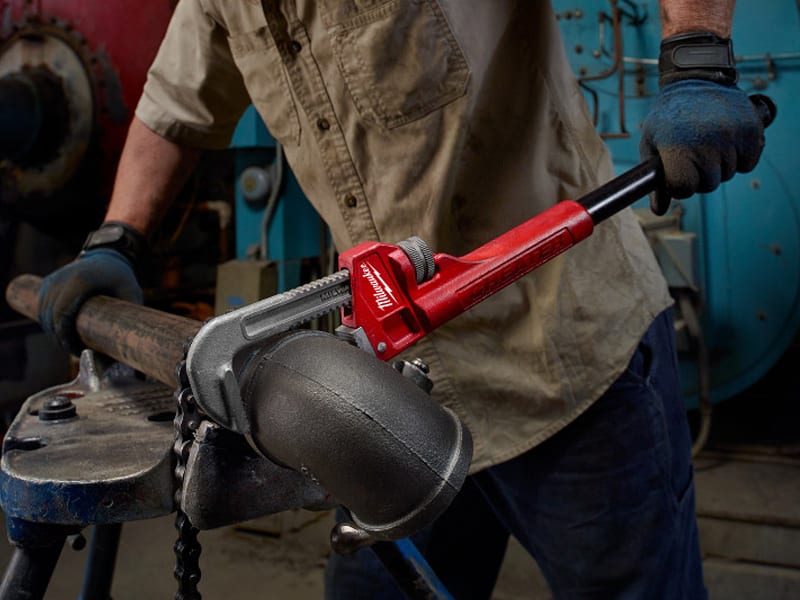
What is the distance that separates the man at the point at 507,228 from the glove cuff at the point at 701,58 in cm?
20

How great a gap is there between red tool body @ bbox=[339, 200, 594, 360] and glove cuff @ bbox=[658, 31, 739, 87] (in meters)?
0.16

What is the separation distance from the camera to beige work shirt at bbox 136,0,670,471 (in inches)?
34.2

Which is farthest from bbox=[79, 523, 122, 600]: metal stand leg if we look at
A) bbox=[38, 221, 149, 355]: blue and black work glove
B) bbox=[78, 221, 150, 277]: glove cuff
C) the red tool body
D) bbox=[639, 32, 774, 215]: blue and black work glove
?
bbox=[639, 32, 774, 215]: blue and black work glove

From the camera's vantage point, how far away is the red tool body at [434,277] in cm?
60

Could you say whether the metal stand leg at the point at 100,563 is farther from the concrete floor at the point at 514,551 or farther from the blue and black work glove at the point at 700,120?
the concrete floor at the point at 514,551

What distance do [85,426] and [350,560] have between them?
1.41ft

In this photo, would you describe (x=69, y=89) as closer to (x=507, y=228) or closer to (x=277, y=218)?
(x=277, y=218)

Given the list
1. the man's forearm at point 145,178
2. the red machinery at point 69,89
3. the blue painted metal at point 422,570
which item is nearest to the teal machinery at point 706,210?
the red machinery at point 69,89

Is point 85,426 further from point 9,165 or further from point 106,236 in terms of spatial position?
point 9,165

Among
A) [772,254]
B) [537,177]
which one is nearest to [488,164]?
[537,177]

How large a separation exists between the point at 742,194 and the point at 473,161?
71.4 inches

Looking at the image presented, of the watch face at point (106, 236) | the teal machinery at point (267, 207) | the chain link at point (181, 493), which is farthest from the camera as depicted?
the teal machinery at point (267, 207)

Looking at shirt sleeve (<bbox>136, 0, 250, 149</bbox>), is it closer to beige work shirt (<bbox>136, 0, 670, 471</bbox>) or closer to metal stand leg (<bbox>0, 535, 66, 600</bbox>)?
beige work shirt (<bbox>136, 0, 670, 471</bbox>)

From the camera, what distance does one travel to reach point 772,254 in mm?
2426
